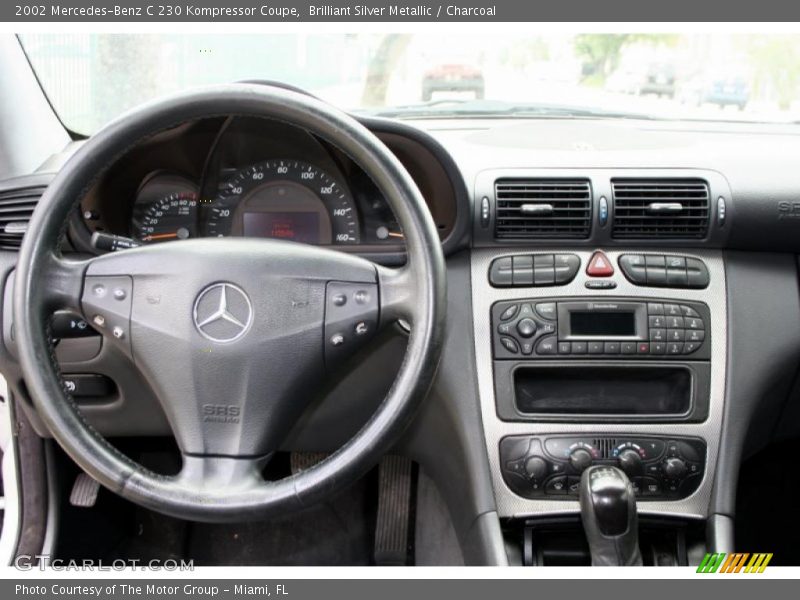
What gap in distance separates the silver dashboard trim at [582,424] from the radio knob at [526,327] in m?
0.06

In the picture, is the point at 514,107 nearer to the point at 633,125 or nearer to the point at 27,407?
the point at 633,125

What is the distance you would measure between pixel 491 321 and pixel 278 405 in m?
0.69

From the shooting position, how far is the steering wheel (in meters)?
1.33

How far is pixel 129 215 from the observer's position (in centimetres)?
199

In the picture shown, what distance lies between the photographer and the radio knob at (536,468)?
192cm

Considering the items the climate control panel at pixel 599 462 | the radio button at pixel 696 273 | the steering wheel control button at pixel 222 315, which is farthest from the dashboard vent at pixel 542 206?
the steering wheel control button at pixel 222 315

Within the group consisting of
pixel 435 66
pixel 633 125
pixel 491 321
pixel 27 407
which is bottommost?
pixel 27 407

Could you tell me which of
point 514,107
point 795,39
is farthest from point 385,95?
point 795,39

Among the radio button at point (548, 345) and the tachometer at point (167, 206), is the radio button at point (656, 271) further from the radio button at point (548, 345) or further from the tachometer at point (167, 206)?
the tachometer at point (167, 206)

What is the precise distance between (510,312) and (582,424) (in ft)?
1.07

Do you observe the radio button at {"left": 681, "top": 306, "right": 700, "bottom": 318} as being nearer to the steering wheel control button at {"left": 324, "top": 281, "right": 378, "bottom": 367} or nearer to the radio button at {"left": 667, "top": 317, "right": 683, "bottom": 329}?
the radio button at {"left": 667, "top": 317, "right": 683, "bottom": 329}

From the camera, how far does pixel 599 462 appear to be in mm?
1925

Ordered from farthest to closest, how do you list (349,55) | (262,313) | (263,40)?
(349,55)
(263,40)
(262,313)

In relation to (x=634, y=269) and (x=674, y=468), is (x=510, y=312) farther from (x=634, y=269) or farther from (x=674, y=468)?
(x=674, y=468)
